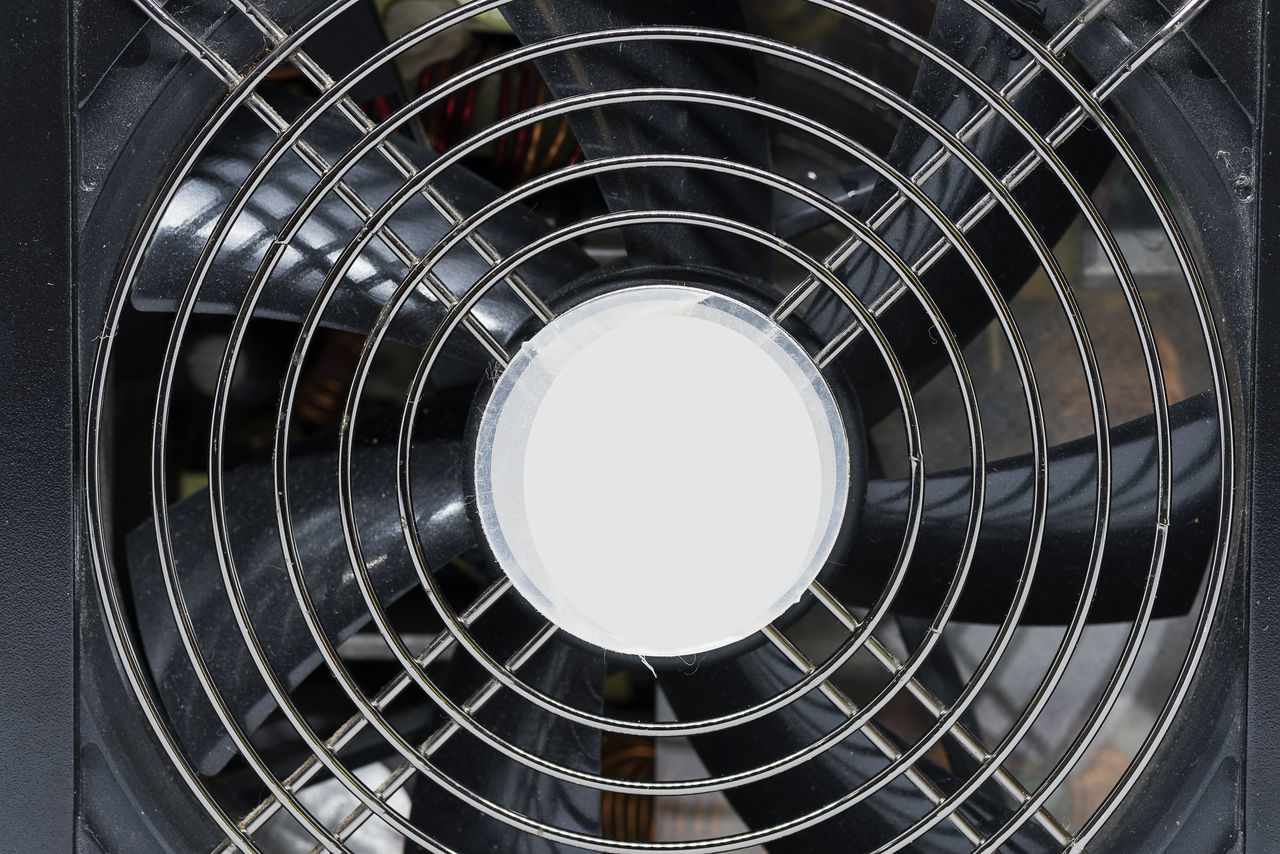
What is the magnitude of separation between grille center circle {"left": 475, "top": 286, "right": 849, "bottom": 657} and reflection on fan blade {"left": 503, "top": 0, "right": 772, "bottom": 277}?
12 cm

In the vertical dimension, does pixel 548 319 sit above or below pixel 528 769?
above

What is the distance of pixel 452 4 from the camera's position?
1.19 meters

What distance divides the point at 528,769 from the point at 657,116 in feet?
1.85

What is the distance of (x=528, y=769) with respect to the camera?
965mm

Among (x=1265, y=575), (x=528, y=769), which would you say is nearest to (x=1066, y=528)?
(x=1265, y=575)

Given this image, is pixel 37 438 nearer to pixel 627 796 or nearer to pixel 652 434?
pixel 652 434

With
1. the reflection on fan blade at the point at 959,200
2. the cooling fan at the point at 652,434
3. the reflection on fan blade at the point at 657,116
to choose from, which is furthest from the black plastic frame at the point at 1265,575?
the reflection on fan blade at the point at 657,116

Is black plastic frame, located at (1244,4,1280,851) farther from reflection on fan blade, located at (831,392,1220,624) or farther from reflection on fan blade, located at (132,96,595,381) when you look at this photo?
reflection on fan blade, located at (132,96,595,381)

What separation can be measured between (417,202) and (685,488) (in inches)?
14.2

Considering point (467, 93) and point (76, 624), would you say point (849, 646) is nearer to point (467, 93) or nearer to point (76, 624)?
point (76, 624)

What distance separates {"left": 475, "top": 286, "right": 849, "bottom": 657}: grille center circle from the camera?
2.65 feet

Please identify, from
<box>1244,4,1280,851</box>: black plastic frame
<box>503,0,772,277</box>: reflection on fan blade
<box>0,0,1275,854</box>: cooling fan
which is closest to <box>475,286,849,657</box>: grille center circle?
<box>0,0,1275,854</box>: cooling fan

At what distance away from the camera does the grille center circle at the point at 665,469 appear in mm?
809

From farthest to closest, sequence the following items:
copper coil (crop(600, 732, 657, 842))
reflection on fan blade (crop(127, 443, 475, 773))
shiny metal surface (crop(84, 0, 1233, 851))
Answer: copper coil (crop(600, 732, 657, 842)), reflection on fan blade (crop(127, 443, 475, 773)), shiny metal surface (crop(84, 0, 1233, 851))
